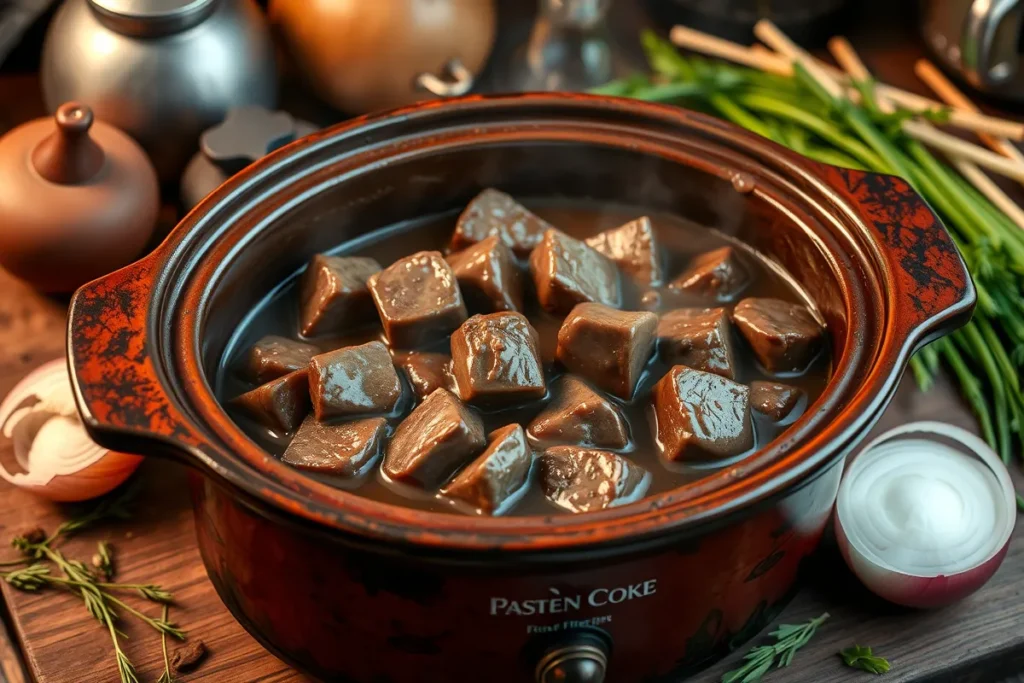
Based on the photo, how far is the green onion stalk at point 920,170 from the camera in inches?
102

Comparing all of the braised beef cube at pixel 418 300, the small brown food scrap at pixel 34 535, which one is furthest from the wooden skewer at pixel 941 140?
the small brown food scrap at pixel 34 535

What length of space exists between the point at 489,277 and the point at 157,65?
1.25 m

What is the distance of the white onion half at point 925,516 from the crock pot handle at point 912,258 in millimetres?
434

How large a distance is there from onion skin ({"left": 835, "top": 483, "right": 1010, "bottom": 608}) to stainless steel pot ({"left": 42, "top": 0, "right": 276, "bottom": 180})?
201cm

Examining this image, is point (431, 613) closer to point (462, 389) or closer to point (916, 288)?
point (462, 389)

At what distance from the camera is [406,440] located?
6.76 feet

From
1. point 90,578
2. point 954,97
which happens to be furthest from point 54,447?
point 954,97

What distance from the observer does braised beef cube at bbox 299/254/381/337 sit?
2328 mm

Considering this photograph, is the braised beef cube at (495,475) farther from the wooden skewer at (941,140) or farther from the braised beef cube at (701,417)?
the wooden skewer at (941,140)

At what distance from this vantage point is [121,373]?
1.80 meters

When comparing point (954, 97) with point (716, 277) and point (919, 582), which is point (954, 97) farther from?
point (919, 582)

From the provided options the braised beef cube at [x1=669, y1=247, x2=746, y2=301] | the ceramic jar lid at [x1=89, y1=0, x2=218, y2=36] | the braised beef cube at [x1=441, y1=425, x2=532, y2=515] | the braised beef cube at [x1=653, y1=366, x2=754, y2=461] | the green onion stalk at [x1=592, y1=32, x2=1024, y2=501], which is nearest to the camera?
the braised beef cube at [x1=441, y1=425, x2=532, y2=515]

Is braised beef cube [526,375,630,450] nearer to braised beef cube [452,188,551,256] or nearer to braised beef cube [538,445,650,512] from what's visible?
braised beef cube [538,445,650,512]

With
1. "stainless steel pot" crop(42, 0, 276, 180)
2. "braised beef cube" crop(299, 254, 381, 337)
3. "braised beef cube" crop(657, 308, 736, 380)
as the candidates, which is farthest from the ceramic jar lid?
"braised beef cube" crop(657, 308, 736, 380)
